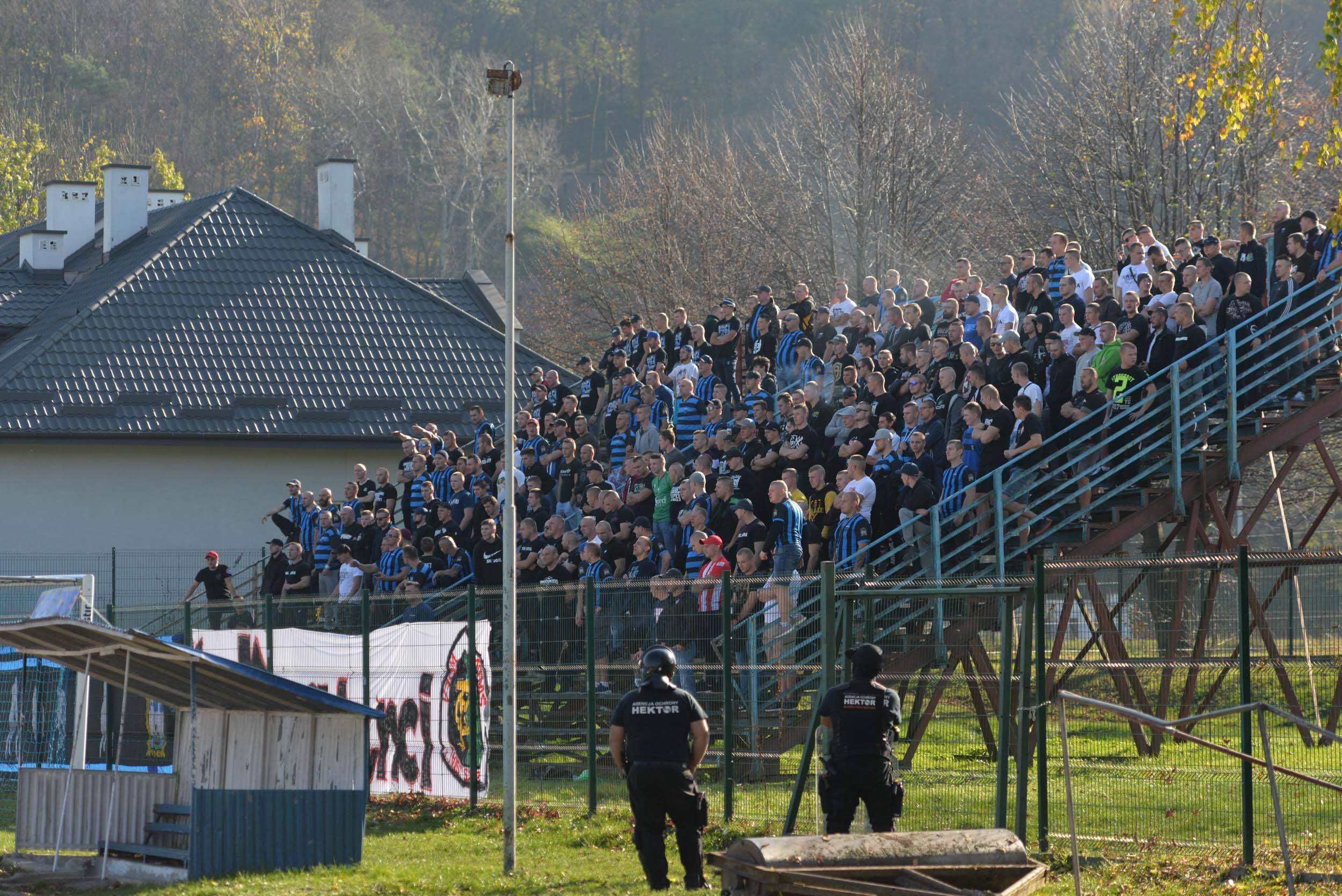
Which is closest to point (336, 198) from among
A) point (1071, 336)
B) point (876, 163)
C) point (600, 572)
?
point (876, 163)

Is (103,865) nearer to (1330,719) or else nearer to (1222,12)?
(1330,719)

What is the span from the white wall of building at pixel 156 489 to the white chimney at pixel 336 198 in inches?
306

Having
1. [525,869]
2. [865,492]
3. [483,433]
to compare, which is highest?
[483,433]

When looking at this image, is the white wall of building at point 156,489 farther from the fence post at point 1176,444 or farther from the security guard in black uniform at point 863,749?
the security guard in black uniform at point 863,749

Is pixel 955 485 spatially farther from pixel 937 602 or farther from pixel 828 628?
pixel 828 628

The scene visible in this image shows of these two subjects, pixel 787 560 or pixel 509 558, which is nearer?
pixel 509 558

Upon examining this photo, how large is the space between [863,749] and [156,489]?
24.5m

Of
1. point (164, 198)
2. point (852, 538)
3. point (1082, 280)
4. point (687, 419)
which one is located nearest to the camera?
point (852, 538)

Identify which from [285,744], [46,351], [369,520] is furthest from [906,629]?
[46,351]

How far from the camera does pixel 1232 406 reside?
16578mm

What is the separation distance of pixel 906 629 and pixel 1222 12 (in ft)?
85.3

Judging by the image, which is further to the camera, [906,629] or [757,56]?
[757,56]

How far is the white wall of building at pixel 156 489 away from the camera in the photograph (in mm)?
31938

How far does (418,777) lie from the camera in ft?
55.1
